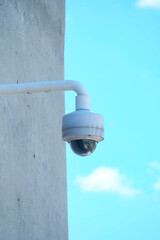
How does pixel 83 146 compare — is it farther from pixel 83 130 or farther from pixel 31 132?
pixel 31 132

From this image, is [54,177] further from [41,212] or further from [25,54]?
[25,54]

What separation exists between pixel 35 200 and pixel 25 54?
33.0 inches

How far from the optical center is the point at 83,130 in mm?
1474

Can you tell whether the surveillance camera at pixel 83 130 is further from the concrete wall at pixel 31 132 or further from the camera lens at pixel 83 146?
the concrete wall at pixel 31 132

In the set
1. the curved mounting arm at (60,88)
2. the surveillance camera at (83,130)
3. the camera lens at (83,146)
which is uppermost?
the curved mounting arm at (60,88)

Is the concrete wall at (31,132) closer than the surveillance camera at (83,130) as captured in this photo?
No

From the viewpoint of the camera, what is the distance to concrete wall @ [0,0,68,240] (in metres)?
2.44

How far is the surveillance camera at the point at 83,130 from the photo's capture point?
1.48 m

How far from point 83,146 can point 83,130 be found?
5cm

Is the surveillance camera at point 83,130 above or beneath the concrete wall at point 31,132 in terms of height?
beneath

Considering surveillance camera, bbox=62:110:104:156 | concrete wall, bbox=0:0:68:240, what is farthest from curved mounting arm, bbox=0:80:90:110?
concrete wall, bbox=0:0:68:240

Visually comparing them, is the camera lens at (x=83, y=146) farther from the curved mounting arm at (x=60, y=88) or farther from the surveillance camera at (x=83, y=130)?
the curved mounting arm at (x=60, y=88)

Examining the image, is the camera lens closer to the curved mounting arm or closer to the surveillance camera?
the surveillance camera

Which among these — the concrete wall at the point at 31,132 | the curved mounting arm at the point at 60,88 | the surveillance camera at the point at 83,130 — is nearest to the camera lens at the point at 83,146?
the surveillance camera at the point at 83,130
